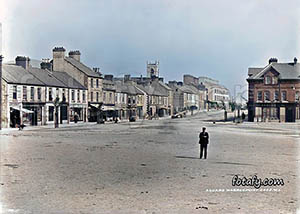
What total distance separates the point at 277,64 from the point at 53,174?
51.8 m

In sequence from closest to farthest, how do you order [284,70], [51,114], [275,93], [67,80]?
[51,114], [67,80], [275,93], [284,70]

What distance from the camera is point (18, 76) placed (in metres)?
44.1

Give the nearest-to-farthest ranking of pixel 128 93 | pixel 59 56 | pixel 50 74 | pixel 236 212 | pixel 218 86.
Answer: pixel 236 212 < pixel 50 74 < pixel 59 56 < pixel 128 93 < pixel 218 86

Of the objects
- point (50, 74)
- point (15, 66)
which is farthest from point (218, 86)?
point (15, 66)

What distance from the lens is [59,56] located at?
5728 centimetres

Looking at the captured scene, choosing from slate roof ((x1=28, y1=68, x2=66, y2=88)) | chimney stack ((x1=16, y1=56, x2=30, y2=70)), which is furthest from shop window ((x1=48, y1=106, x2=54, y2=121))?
chimney stack ((x1=16, y1=56, x2=30, y2=70))

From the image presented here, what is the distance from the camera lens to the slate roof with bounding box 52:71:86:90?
53.3 meters

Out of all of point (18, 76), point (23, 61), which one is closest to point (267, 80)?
point (23, 61)

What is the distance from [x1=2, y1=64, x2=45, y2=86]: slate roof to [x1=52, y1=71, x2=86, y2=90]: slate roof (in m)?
6.20

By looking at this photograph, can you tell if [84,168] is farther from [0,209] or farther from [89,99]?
[89,99]

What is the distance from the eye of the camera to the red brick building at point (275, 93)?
188 ft

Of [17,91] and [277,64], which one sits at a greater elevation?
[277,64]

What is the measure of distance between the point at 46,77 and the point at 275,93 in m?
30.0

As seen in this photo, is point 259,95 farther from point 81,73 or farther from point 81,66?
point 81,66
